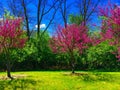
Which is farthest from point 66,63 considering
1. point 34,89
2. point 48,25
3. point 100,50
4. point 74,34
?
point 34,89

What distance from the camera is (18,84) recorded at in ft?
44.1

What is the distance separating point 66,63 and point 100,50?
12.0 ft

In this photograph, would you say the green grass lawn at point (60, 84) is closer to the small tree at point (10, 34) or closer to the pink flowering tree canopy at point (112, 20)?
the small tree at point (10, 34)

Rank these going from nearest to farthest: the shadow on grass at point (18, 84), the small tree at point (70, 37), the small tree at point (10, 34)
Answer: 1. the shadow on grass at point (18, 84)
2. the small tree at point (10, 34)
3. the small tree at point (70, 37)

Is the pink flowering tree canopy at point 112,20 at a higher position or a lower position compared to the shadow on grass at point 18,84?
higher

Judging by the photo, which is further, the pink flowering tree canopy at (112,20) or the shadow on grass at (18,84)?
the shadow on grass at (18,84)

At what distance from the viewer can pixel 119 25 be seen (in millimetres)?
8023

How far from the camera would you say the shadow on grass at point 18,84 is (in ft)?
42.1

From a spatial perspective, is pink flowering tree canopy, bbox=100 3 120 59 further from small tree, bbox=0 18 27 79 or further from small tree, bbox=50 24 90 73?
small tree, bbox=50 24 90 73

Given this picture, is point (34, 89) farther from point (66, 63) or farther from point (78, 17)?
point (78, 17)

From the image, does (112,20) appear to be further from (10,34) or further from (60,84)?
(10,34)

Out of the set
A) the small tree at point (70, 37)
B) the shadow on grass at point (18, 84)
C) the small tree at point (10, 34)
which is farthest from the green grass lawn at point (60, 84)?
the small tree at point (70, 37)

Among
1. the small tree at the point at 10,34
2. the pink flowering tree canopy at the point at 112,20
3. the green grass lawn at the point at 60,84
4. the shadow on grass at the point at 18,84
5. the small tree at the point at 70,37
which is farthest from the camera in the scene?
the small tree at the point at 70,37

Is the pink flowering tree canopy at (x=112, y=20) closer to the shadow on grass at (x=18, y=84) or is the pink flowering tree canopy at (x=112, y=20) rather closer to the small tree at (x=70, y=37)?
the shadow on grass at (x=18, y=84)
